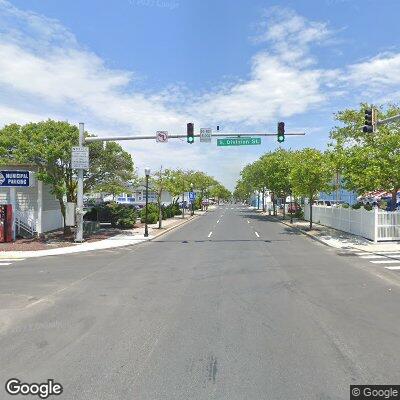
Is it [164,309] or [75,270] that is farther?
[75,270]

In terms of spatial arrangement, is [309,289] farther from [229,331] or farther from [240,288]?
[229,331]

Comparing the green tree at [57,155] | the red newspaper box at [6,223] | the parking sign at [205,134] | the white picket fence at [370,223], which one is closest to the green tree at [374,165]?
the white picket fence at [370,223]

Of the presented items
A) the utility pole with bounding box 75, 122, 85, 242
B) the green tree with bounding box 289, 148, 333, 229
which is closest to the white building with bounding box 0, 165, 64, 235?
the utility pole with bounding box 75, 122, 85, 242

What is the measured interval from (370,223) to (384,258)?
6.19 m

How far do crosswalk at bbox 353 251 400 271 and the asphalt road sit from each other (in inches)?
59.9

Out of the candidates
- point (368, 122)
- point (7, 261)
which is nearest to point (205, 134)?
point (368, 122)

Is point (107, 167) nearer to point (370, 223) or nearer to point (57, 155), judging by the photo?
point (57, 155)

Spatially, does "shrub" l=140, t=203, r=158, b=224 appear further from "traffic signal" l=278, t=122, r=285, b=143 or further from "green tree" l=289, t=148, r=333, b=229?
"traffic signal" l=278, t=122, r=285, b=143

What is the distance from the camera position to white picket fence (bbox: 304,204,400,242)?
827 inches

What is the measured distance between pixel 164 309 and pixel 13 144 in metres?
15.7

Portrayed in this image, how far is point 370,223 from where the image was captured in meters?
21.7

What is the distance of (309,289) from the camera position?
10.3m

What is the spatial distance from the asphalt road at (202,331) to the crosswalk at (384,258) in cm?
152

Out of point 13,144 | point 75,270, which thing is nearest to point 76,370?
point 75,270
